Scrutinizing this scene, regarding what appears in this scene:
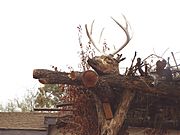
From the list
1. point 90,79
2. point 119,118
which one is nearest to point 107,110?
point 119,118

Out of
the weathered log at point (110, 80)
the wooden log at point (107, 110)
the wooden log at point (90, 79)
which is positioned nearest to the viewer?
the wooden log at point (90, 79)

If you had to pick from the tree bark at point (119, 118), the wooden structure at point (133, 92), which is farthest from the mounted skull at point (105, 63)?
the tree bark at point (119, 118)

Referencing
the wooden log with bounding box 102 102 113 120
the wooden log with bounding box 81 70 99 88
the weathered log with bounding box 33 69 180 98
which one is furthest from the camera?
the wooden log with bounding box 102 102 113 120

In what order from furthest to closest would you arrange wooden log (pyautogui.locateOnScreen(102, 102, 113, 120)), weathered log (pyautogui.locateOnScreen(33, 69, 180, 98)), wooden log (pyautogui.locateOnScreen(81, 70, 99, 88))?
wooden log (pyautogui.locateOnScreen(102, 102, 113, 120))
weathered log (pyautogui.locateOnScreen(33, 69, 180, 98))
wooden log (pyautogui.locateOnScreen(81, 70, 99, 88))

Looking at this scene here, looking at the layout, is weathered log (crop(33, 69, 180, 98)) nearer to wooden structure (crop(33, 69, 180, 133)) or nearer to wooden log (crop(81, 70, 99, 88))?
wooden structure (crop(33, 69, 180, 133))

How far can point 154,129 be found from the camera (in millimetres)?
8805

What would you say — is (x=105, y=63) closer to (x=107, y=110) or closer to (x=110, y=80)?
(x=110, y=80)

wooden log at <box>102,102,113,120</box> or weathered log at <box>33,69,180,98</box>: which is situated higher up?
weathered log at <box>33,69,180,98</box>

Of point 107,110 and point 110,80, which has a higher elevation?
point 110,80

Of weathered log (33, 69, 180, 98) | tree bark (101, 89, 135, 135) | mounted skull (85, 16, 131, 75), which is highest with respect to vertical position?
mounted skull (85, 16, 131, 75)

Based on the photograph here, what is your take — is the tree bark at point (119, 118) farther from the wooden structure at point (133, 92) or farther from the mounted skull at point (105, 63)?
the mounted skull at point (105, 63)

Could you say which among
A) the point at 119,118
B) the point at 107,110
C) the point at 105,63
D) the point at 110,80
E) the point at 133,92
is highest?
the point at 105,63

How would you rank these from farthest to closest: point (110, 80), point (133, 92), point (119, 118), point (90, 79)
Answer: point (133, 92)
point (119, 118)
point (110, 80)
point (90, 79)

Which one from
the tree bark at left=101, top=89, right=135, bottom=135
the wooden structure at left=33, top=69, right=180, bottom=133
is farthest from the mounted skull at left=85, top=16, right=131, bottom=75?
the tree bark at left=101, top=89, right=135, bottom=135
